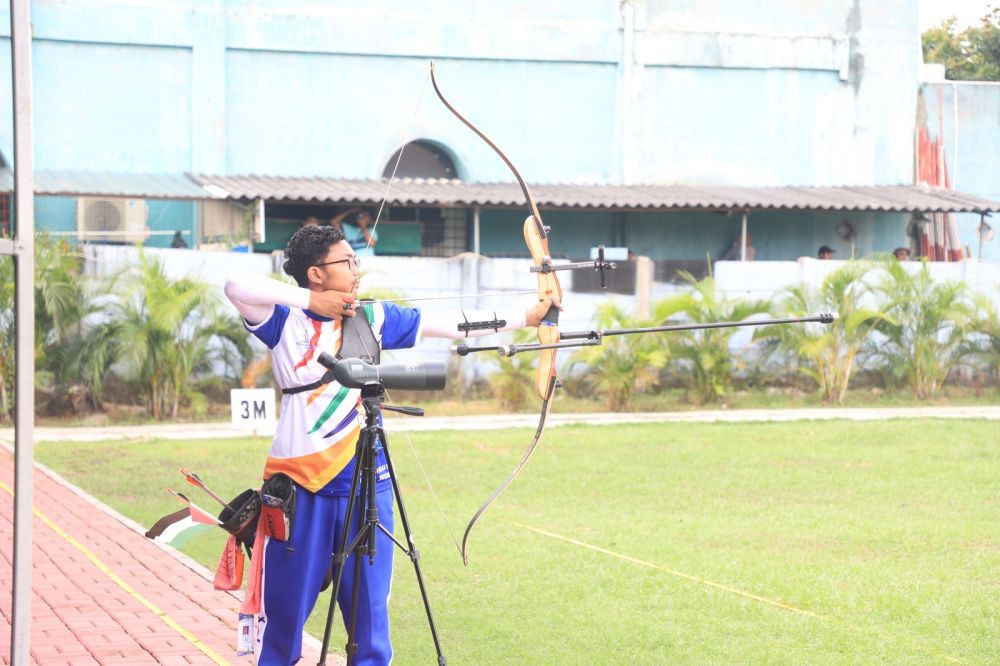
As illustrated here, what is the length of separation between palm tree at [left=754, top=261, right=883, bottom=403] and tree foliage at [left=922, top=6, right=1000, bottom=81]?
15.4 m

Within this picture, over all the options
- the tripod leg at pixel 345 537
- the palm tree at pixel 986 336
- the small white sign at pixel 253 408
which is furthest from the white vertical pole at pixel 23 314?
the palm tree at pixel 986 336

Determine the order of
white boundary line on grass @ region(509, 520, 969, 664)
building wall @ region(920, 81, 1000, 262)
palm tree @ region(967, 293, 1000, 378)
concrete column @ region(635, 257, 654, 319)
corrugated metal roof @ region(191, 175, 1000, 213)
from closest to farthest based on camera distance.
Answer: white boundary line on grass @ region(509, 520, 969, 664) → palm tree @ region(967, 293, 1000, 378) → concrete column @ region(635, 257, 654, 319) → corrugated metal roof @ region(191, 175, 1000, 213) → building wall @ region(920, 81, 1000, 262)

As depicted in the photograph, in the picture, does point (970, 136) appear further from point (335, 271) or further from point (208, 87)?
point (335, 271)

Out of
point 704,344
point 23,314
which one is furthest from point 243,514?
point 704,344

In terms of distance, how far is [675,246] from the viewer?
79.3 ft

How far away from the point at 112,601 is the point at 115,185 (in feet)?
43.8

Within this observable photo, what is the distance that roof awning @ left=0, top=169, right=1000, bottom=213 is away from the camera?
20.0m

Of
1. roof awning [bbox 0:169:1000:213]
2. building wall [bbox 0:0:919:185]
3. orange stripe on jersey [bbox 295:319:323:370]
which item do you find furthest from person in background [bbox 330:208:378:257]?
orange stripe on jersey [bbox 295:319:323:370]

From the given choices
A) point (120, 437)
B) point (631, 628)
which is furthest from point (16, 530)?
point (120, 437)

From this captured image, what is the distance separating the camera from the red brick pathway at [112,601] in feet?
21.6

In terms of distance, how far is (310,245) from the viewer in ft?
17.6

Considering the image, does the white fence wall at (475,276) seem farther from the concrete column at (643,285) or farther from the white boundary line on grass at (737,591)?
the white boundary line on grass at (737,591)

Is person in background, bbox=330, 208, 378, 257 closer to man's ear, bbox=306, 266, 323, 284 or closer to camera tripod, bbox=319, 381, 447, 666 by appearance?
man's ear, bbox=306, 266, 323, 284

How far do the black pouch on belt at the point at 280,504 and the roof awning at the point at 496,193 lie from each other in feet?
48.5
